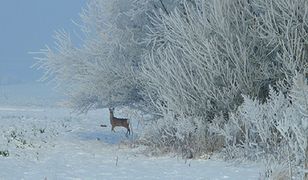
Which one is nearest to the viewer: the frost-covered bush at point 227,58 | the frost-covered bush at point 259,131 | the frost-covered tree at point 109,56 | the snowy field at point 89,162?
the snowy field at point 89,162

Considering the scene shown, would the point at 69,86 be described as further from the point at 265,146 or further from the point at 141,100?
the point at 265,146

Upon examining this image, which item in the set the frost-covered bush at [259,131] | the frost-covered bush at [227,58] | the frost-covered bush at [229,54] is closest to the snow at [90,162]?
the frost-covered bush at [259,131]

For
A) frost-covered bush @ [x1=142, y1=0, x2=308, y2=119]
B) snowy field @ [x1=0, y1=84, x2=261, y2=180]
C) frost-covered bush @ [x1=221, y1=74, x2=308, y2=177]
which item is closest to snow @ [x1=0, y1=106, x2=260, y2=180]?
snowy field @ [x1=0, y1=84, x2=261, y2=180]

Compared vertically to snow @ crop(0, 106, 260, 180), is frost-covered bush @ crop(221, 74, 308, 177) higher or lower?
higher

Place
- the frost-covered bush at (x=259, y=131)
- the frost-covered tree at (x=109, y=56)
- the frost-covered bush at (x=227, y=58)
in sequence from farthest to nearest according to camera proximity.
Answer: the frost-covered tree at (x=109, y=56), the frost-covered bush at (x=227, y=58), the frost-covered bush at (x=259, y=131)

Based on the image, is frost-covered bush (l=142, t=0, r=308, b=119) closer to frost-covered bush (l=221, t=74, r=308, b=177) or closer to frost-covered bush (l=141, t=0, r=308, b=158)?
frost-covered bush (l=141, t=0, r=308, b=158)

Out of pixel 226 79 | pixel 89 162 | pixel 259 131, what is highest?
pixel 226 79

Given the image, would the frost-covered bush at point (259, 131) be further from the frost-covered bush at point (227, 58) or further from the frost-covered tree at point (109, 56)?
the frost-covered tree at point (109, 56)

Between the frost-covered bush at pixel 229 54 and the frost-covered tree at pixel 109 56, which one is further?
the frost-covered tree at pixel 109 56

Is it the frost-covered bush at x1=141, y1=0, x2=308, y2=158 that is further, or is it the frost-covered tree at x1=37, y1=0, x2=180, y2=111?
the frost-covered tree at x1=37, y1=0, x2=180, y2=111

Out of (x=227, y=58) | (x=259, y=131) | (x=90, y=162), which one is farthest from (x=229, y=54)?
(x=90, y=162)

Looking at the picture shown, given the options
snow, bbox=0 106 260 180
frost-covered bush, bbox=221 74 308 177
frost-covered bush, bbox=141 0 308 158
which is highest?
frost-covered bush, bbox=141 0 308 158

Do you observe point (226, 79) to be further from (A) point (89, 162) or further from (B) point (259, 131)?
(A) point (89, 162)

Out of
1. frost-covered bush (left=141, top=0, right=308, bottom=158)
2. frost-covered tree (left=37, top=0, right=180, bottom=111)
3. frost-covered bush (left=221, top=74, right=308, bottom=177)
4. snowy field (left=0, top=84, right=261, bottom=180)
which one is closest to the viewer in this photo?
snowy field (left=0, top=84, right=261, bottom=180)
